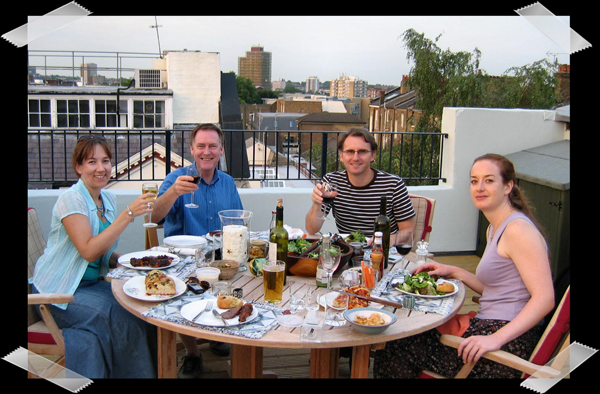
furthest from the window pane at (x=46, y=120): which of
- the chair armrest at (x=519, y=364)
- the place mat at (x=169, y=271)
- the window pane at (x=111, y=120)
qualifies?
the chair armrest at (x=519, y=364)

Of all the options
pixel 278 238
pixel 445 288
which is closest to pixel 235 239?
pixel 278 238

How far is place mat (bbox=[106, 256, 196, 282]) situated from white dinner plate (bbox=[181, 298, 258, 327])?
1.11 ft

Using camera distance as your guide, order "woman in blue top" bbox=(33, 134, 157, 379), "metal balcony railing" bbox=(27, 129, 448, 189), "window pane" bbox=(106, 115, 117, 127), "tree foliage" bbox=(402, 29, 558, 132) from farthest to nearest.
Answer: "window pane" bbox=(106, 115, 117, 127), "tree foliage" bbox=(402, 29, 558, 132), "metal balcony railing" bbox=(27, 129, 448, 189), "woman in blue top" bbox=(33, 134, 157, 379)

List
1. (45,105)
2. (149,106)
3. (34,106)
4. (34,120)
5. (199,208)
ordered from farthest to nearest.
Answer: (149,106) < (34,120) < (34,106) < (45,105) < (199,208)

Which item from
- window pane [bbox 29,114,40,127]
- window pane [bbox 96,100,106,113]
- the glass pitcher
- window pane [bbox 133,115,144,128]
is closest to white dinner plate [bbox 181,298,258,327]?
the glass pitcher

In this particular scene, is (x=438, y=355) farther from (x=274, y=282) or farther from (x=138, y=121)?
(x=138, y=121)

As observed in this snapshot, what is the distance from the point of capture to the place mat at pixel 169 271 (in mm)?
2250

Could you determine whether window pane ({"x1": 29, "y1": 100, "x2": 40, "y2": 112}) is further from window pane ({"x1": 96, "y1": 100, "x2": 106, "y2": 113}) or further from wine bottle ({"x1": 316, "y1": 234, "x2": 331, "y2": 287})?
wine bottle ({"x1": 316, "y1": 234, "x2": 331, "y2": 287})

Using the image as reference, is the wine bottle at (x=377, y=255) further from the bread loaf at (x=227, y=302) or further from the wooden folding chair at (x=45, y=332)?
the wooden folding chair at (x=45, y=332)

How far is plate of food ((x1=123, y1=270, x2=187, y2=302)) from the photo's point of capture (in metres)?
1.99

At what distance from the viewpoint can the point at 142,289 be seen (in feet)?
6.77

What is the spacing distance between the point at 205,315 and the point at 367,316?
59 centimetres

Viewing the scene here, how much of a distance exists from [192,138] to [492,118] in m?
3.33
